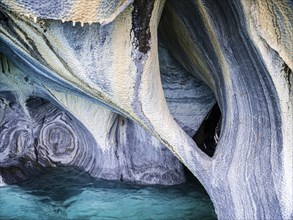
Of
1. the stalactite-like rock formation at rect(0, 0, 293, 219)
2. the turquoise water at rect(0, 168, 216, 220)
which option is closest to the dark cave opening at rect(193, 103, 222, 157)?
the turquoise water at rect(0, 168, 216, 220)

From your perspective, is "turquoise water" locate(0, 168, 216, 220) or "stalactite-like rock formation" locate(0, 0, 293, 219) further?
"turquoise water" locate(0, 168, 216, 220)

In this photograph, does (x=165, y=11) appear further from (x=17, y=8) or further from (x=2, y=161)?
(x=2, y=161)

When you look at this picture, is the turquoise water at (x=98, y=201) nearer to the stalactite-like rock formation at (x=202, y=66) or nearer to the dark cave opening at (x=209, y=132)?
the dark cave opening at (x=209, y=132)

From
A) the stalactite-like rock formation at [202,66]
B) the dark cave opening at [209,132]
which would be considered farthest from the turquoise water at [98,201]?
the stalactite-like rock formation at [202,66]

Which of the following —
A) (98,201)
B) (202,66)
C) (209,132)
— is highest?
(202,66)

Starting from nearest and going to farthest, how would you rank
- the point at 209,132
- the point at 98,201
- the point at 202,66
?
the point at 202,66, the point at 98,201, the point at 209,132

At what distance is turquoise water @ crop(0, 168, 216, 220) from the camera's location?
226 cm

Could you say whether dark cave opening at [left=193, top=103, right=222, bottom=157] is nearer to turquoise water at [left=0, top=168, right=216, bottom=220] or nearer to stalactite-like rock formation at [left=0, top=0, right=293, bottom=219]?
turquoise water at [left=0, top=168, right=216, bottom=220]

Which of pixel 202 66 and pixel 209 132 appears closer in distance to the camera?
pixel 202 66

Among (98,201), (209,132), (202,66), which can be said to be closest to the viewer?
(202,66)

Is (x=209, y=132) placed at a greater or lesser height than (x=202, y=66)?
lesser

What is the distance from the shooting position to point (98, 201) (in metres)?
2.39

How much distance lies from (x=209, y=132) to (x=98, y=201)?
90 centimetres

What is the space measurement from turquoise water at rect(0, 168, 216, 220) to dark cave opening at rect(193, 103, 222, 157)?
1.04 ft
